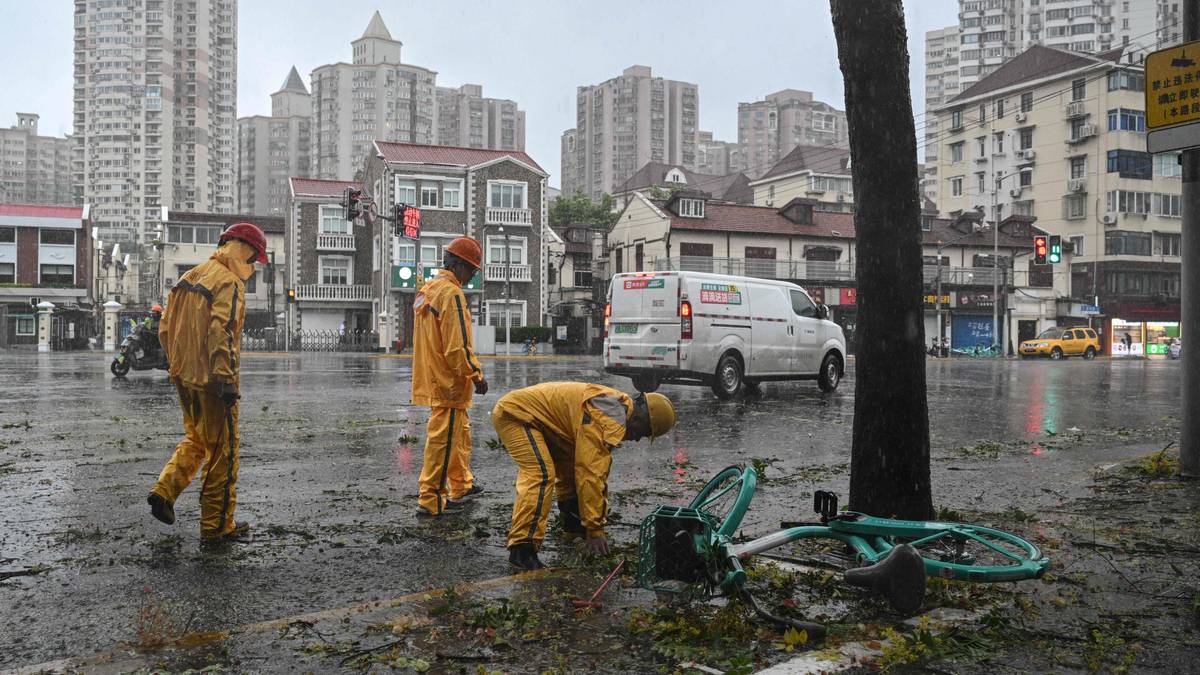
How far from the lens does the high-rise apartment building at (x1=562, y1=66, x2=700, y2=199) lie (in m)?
141

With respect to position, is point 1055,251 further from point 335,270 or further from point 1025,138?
point 335,270

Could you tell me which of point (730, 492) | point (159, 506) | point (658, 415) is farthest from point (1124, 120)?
point (159, 506)

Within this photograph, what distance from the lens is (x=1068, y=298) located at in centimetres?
5841

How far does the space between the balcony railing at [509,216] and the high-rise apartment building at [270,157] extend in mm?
123383

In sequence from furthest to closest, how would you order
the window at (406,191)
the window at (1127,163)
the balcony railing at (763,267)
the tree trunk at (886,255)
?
the window at (1127,163)
the balcony railing at (763,267)
the window at (406,191)
the tree trunk at (886,255)

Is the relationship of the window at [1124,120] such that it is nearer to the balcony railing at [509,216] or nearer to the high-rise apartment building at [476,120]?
the balcony railing at [509,216]

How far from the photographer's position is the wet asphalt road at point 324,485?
4.02m

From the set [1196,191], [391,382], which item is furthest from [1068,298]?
[1196,191]

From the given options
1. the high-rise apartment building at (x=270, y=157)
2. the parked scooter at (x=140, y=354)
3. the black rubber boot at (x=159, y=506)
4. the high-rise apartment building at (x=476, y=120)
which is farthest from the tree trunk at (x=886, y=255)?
the high-rise apartment building at (x=270, y=157)

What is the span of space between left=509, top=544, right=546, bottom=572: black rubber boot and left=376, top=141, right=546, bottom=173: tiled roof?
46090 millimetres

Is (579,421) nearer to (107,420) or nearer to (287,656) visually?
(287,656)

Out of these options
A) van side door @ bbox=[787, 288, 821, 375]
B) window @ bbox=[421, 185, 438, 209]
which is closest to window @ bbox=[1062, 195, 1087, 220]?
window @ bbox=[421, 185, 438, 209]

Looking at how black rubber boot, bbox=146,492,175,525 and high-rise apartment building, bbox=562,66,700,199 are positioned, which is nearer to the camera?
black rubber boot, bbox=146,492,175,525

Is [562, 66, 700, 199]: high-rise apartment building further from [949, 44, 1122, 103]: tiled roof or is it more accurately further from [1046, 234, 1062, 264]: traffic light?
[1046, 234, 1062, 264]: traffic light
